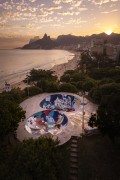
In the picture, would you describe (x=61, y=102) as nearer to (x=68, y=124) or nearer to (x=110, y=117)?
(x=68, y=124)

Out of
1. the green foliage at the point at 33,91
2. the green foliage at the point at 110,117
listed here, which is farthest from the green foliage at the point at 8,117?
the green foliage at the point at 33,91

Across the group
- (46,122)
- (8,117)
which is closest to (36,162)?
(8,117)

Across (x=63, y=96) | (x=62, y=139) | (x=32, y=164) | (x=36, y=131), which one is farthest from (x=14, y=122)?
(x=63, y=96)

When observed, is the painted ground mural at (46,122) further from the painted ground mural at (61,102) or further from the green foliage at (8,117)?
the painted ground mural at (61,102)

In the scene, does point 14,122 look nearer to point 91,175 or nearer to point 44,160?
point 44,160

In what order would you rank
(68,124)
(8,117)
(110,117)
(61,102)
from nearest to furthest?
(110,117) < (8,117) < (68,124) < (61,102)

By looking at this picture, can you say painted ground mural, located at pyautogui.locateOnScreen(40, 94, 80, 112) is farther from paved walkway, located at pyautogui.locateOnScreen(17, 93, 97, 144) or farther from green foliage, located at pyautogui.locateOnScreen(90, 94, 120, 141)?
green foliage, located at pyautogui.locateOnScreen(90, 94, 120, 141)

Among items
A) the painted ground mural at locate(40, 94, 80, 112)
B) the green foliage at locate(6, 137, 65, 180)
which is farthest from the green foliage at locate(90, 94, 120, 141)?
the painted ground mural at locate(40, 94, 80, 112)
